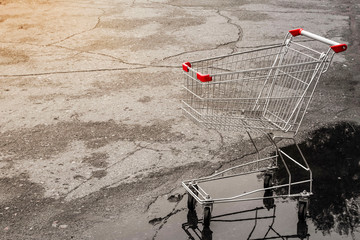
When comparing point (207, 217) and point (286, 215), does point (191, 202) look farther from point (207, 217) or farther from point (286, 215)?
point (286, 215)

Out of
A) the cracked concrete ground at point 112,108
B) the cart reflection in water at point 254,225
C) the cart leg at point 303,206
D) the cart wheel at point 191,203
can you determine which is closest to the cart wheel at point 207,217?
the cart reflection in water at point 254,225

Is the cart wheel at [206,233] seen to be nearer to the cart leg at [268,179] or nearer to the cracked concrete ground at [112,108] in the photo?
the cracked concrete ground at [112,108]

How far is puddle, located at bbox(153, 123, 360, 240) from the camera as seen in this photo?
3660 millimetres

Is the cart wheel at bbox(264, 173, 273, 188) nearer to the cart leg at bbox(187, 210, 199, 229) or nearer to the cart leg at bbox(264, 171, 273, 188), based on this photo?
the cart leg at bbox(264, 171, 273, 188)

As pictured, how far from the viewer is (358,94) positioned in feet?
21.0

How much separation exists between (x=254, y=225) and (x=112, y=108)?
109 inches

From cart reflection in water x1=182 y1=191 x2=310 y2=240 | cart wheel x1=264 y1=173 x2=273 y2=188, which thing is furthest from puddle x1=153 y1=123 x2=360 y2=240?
cart wheel x1=264 y1=173 x2=273 y2=188

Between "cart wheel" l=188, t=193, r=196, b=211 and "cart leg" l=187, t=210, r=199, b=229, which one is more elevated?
"cart wheel" l=188, t=193, r=196, b=211

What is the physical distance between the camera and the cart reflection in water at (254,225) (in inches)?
143

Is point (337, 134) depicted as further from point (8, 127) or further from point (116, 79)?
point (8, 127)

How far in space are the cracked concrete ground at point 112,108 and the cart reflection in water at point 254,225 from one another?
270 millimetres

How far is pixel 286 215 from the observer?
3891 millimetres

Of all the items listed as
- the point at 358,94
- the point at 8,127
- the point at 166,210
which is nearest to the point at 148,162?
the point at 166,210

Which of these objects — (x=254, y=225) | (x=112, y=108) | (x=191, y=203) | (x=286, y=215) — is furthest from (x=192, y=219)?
(x=112, y=108)
